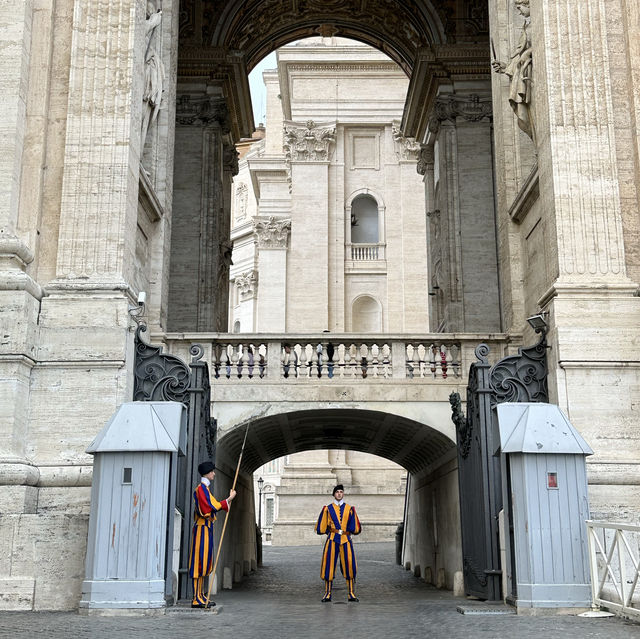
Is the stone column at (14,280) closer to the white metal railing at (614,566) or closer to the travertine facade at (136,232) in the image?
the travertine facade at (136,232)

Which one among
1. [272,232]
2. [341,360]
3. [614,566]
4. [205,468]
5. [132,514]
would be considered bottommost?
[614,566]

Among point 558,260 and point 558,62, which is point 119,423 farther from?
point 558,62

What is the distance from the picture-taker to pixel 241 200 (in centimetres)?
6931

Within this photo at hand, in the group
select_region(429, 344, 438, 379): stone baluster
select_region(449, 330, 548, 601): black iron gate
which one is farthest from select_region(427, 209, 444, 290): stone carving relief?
select_region(449, 330, 548, 601): black iron gate

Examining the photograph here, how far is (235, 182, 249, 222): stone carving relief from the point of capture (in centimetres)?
6856

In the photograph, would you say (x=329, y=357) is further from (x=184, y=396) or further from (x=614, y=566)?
(x=614, y=566)

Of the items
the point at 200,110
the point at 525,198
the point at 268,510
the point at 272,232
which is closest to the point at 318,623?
the point at 525,198

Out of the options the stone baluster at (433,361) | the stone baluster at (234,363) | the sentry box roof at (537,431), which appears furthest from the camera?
the stone baluster at (433,361)

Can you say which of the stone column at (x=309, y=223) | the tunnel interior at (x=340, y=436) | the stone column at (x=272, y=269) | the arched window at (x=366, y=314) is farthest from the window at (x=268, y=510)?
the tunnel interior at (x=340, y=436)

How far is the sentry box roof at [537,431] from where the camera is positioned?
34.3ft

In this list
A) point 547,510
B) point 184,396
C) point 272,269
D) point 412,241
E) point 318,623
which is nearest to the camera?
point 318,623

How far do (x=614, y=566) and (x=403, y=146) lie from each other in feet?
115

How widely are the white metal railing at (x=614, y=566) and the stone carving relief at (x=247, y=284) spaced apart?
1976 inches

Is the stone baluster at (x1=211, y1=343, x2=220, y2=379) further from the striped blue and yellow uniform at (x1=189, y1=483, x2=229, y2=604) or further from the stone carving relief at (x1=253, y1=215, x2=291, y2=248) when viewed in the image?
the stone carving relief at (x1=253, y1=215, x2=291, y2=248)
